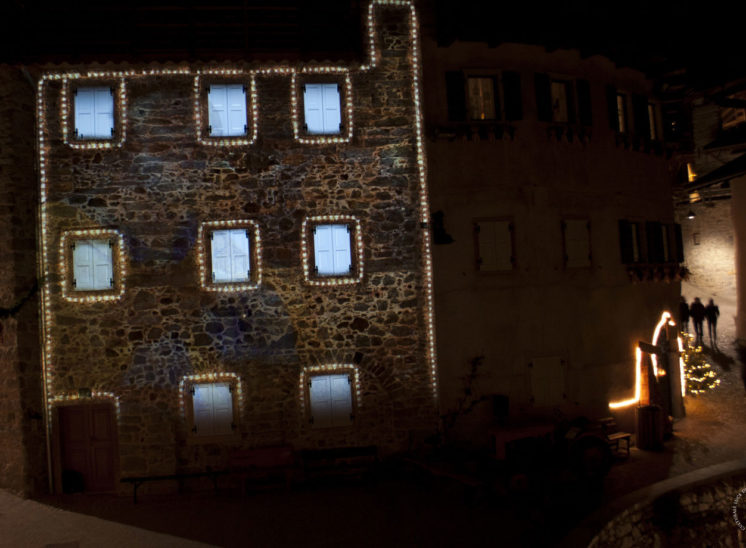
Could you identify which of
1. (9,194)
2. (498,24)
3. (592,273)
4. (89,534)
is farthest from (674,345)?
(9,194)

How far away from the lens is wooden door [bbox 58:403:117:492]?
35.6 feet

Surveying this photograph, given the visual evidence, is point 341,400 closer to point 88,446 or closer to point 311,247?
point 311,247

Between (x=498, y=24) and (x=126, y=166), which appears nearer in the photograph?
(x=126, y=166)

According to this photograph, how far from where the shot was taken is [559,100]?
1265 centimetres

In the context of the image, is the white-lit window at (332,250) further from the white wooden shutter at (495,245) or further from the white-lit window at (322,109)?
the white wooden shutter at (495,245)

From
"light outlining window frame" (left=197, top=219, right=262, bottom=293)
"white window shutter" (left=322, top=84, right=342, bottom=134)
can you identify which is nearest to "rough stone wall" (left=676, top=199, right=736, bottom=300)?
"white window shutter" (left=322, top=84, right=342, bottom=134)

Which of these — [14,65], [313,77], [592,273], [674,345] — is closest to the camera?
[14,65]

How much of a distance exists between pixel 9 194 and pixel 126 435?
5.60 metres

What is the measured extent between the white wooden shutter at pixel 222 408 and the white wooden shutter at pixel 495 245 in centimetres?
629

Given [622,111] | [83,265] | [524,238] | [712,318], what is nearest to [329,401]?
[524,238]

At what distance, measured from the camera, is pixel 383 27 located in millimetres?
11469

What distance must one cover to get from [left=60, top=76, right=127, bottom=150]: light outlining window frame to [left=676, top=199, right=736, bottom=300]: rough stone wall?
24545 millimetres

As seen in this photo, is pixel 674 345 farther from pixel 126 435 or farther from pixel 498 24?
pixel 126 435

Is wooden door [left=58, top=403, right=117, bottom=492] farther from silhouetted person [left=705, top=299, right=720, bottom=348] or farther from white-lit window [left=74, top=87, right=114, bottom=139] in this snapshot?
silhouetted person [left=705, top=299, right=720, bottom=348]
